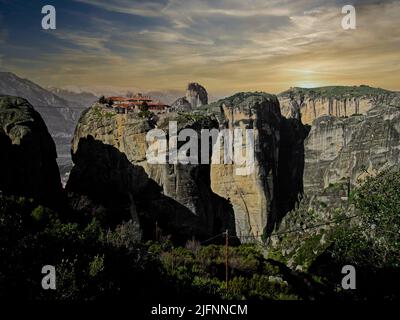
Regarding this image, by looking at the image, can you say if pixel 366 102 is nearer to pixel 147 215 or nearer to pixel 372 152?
pixel 372 152

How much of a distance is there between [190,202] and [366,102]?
3337 inches

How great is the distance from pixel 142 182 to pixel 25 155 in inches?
549

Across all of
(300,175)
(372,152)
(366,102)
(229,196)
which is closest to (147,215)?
(229,196)

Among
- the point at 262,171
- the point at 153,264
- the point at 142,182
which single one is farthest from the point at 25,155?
the point at 262,171

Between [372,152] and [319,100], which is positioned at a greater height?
[319,100]

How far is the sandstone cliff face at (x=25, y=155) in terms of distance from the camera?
99.0ft

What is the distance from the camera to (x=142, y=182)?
44.3m

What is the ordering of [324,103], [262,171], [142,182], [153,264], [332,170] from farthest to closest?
[324,103] → [332,170] → [262,171] → [142,182] → [153,264]

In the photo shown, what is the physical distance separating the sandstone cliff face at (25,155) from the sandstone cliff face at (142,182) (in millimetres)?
5236

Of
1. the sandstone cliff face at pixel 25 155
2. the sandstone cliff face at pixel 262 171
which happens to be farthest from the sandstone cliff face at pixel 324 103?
the sandstone cliff face at pixel 25 155

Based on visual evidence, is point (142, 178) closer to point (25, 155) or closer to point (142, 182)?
point (142, 182)

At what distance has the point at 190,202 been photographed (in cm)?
4412

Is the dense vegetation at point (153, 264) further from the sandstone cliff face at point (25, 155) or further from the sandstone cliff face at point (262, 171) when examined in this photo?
the sandstone cliff face at point (262, 171)
